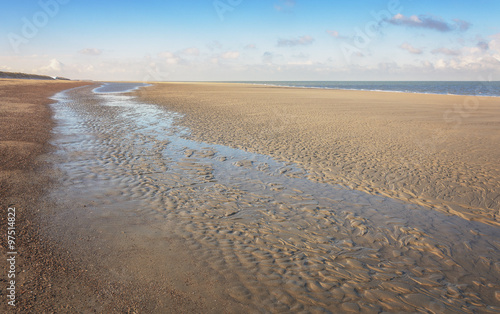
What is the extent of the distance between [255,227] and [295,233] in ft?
2.64

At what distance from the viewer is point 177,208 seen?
21.4ft

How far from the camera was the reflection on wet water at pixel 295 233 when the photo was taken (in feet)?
13.4

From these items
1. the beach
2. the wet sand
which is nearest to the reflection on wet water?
the beach

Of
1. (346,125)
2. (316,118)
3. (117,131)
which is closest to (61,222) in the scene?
(117,131)

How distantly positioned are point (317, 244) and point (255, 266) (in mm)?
1362

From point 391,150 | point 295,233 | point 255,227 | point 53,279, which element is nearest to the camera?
point 53,279

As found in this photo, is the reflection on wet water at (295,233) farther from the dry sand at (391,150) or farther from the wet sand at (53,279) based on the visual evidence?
the dry sand at (391,150)

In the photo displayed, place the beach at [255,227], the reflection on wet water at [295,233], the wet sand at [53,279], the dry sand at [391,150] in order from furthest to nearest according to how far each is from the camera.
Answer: the dry sand at [391,150]
the reflection on wet water at [295,233]
the beach at [255,227]
the wet sand at [53,279]

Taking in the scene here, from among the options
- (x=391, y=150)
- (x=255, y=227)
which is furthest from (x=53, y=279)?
(x=391, y=150)

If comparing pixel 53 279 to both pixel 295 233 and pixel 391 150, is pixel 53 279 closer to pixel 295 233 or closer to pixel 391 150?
pixel 295 233

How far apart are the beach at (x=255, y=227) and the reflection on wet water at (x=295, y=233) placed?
0.09ft

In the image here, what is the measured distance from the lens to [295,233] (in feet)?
18.6

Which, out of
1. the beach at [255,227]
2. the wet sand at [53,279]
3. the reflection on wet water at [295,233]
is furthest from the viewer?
the reflection on wet water at [295,233]

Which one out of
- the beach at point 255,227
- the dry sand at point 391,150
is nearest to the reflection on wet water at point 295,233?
the beach at point 255,227
